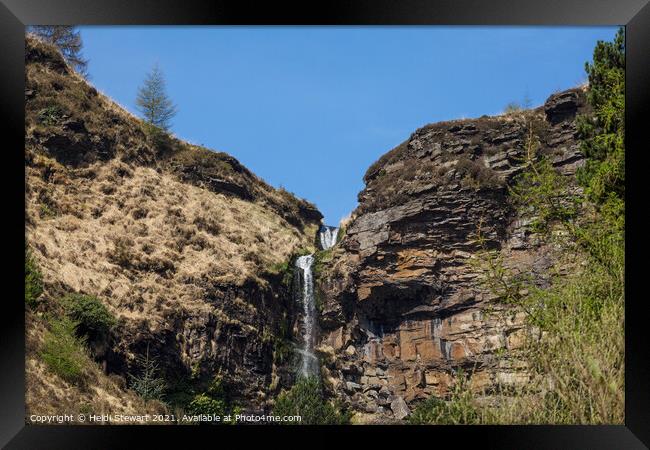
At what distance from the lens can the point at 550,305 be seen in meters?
8.44

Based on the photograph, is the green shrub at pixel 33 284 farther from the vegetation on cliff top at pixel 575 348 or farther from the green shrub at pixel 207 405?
the vegetation on cliff top at pixel 575 348

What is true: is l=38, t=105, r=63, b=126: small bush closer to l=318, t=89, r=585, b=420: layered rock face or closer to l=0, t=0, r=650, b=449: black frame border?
l=318, t=89, r=585, b=420: layered rock face

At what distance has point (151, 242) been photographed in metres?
33.5

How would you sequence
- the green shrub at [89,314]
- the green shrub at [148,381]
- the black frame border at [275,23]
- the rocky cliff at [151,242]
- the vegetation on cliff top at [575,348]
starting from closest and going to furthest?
→ 1. the vegetation on cliff top at [575,348]
2. the black frame border at [275,23]
3. the green shrub at [89,314]
4. the green shrub at [148,381]
5. the rocky cliff at [151,242]

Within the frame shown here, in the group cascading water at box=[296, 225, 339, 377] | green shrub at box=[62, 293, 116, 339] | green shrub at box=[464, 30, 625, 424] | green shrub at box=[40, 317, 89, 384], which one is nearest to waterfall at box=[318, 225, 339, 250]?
cascading water at box=[296, 225, 339, 377]

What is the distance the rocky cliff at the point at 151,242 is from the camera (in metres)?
29.0

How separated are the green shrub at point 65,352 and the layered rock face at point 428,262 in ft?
48.2

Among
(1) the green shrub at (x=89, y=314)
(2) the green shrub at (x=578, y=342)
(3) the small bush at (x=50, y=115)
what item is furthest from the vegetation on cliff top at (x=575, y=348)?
(3) the small bush at (x=50, y=115)

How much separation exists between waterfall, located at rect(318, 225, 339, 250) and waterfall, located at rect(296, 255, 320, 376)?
12.8 feet

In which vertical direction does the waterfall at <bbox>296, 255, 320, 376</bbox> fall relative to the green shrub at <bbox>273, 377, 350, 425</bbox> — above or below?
above

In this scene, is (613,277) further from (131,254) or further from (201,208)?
(201,208)

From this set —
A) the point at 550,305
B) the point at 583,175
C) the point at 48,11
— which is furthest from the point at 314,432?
the point at 583,175

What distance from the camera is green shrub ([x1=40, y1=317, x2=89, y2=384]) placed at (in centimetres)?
2064

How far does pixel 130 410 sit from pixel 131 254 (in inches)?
386
